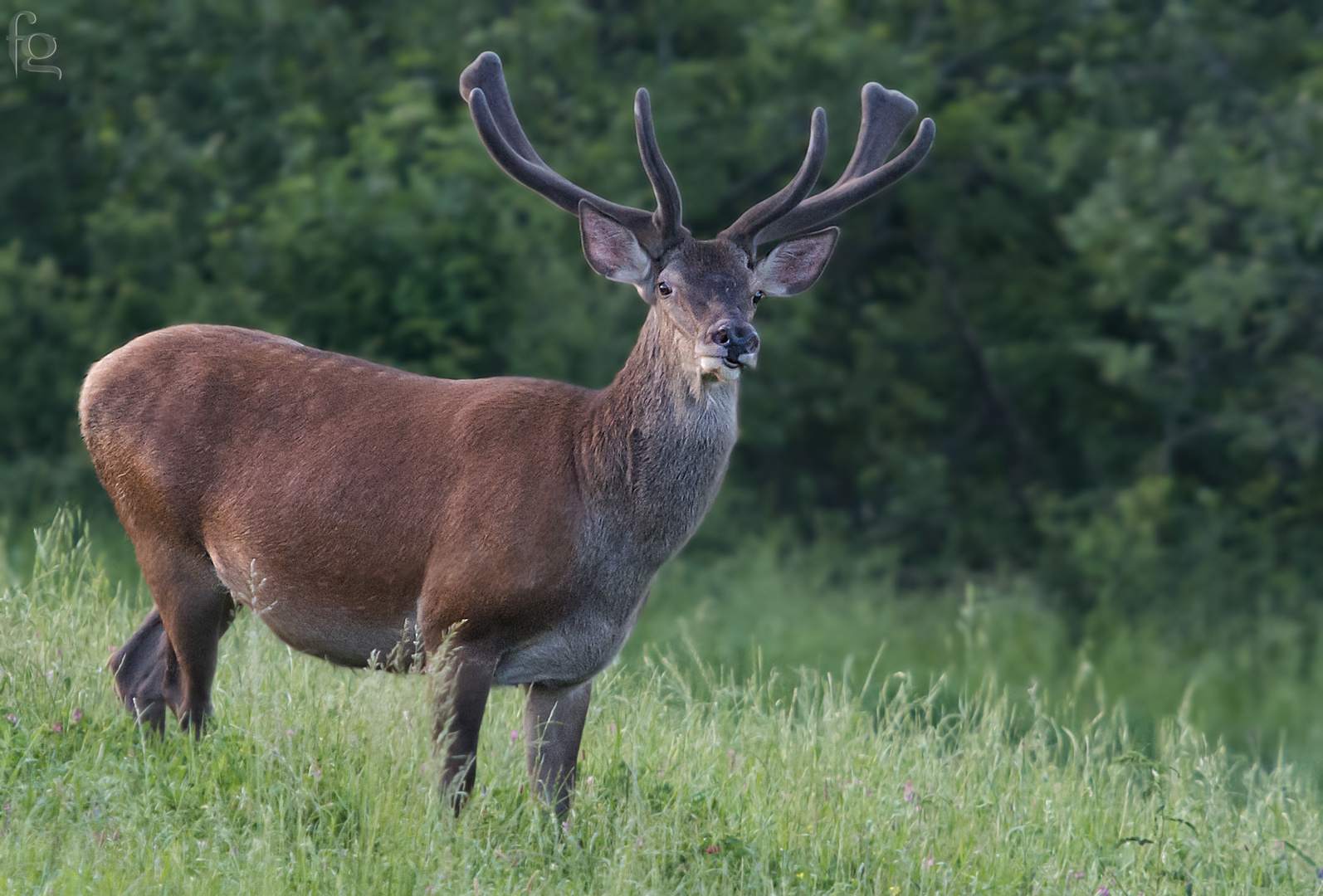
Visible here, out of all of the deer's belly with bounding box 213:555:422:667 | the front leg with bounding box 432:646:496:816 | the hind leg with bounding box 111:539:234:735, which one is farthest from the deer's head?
the hind leg with bounding box 111:539:234:735

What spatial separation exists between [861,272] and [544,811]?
11663 mm

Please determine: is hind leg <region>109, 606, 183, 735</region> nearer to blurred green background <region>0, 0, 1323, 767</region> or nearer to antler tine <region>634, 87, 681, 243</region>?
antler tine <region>634, 87, 681, 243</region>

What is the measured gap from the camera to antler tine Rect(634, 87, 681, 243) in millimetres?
5016

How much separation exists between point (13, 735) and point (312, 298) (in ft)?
25.9

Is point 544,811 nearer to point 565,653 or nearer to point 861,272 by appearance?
point 565,653

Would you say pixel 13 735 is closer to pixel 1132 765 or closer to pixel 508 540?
pixel 508 540

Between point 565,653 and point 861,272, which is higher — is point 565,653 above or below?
below

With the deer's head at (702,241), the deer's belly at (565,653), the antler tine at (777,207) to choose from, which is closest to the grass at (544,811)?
the deer's belly at (565,653)

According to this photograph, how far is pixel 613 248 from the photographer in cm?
520

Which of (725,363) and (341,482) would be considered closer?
(725,363)

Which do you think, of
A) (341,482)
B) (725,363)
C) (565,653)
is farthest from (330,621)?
(725,363)

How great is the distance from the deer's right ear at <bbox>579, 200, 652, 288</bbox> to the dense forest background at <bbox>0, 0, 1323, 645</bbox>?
22.8 ft

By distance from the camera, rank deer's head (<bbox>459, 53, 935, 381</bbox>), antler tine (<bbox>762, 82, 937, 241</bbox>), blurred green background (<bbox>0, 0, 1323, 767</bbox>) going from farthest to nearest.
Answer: blurred green background (<bbox>0, 0, 1323, 767</bbox>), antler tine (<bbox>762, 82, 937, 241</bbox>), deer's head (<bbox>459, 53, 935, 381</bbox>)

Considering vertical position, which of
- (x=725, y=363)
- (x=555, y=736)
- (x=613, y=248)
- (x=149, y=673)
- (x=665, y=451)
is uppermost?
(x=613, y=248)
